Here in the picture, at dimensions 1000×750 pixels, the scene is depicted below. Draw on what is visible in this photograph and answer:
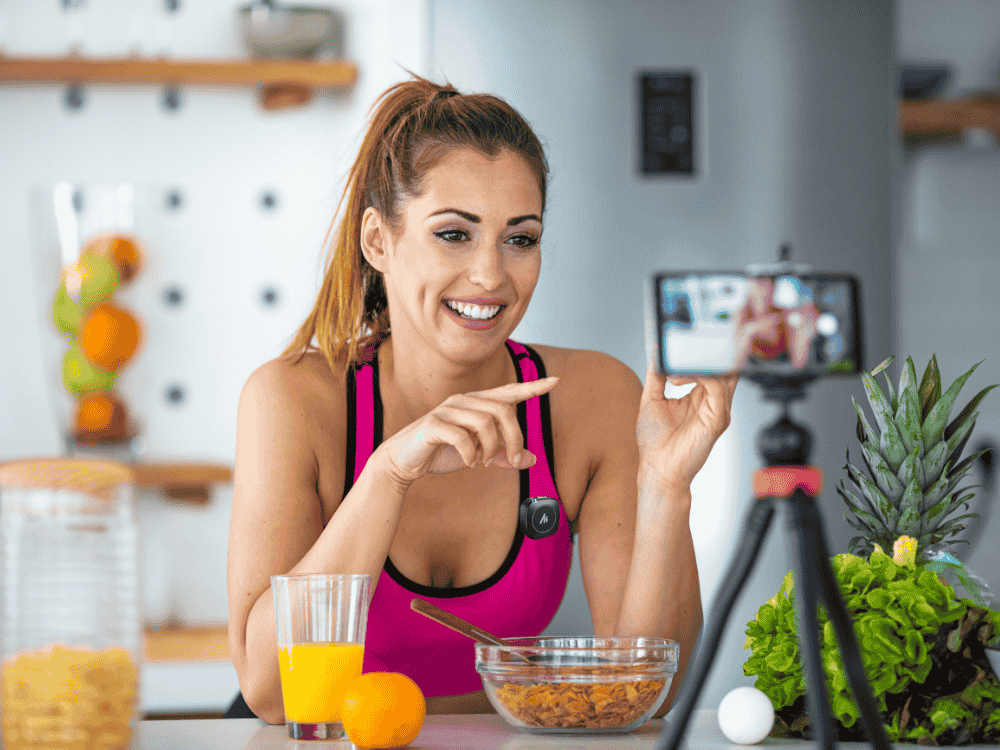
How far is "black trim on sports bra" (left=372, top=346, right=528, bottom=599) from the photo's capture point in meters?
1.35

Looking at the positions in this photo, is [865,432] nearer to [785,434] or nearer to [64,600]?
[785,434]

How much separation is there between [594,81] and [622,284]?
0.44 m

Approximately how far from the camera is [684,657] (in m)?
1.29

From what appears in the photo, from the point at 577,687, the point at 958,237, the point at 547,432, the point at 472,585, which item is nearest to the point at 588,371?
the point at 547,432

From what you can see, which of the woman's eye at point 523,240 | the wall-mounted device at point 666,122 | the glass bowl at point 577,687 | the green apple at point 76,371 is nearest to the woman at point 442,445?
the woman's eye at point 523,240

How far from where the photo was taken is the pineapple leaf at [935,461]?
3.17ft

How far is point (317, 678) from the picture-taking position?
2.85 ft

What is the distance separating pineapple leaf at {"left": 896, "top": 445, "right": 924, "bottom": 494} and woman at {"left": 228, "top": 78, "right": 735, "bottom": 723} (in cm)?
20

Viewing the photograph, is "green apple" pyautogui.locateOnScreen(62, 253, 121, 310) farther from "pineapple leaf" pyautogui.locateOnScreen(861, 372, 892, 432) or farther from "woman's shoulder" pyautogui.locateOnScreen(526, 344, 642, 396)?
"pineapple leaf" pyautogui.locateOnScreen(861, 372, 892, 432)

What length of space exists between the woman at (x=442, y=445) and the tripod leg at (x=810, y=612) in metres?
0.47

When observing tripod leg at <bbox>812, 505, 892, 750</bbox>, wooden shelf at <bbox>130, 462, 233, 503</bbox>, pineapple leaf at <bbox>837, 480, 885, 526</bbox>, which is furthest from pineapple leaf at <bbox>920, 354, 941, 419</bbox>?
wooden shelf at <bbox>130, 462, 233, 503</bbox>

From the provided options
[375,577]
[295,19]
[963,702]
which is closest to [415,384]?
[375,577]

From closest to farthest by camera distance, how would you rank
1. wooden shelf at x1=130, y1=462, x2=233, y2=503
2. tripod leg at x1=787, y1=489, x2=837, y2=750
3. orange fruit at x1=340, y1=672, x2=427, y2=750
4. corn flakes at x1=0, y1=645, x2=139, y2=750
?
tripod leg at x1=787, y1=489, x2=837, y2=750 → corn flakes at x1=0, y1=645, x2=139, y2=750 → orange fruit at x1=340, y1=672, x2=427, y2=750 → wooden shelf at x1=130, y1=462, x2=233, y2=503

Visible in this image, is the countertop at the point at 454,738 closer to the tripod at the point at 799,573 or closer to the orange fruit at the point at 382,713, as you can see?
the orange fruit at the point at 382,713
